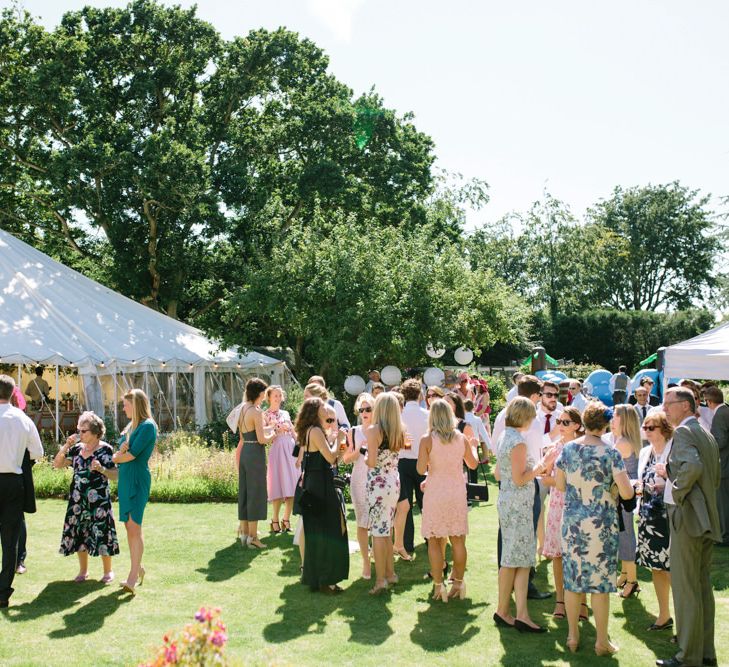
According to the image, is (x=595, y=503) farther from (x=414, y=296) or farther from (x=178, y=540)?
(x=414, y=296)

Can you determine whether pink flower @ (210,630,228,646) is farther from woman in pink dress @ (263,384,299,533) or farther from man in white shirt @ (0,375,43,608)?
woman in pink dress @ (263,384,299,533)

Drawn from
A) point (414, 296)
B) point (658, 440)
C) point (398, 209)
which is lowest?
point (658, 440)

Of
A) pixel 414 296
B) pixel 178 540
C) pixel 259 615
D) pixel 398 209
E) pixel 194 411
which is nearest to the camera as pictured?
pixel 259 615

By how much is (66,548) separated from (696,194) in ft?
180

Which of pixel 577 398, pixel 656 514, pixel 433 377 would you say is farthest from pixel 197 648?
pixel 433 377

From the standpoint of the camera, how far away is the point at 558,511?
6.34 m

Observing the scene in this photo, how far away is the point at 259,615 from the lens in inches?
242

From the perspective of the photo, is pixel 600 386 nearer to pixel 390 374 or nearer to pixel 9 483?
pixel 390 374

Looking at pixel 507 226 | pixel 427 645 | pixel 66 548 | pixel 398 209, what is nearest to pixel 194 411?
pixel 398 209

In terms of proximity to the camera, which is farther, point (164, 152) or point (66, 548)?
point (164, 152)

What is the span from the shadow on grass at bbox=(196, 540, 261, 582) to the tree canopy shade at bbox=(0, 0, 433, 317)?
14433mm

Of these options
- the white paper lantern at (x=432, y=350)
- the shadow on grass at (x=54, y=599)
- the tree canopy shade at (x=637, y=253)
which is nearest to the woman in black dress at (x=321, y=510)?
the shadow on grass at (x=54, y=599)

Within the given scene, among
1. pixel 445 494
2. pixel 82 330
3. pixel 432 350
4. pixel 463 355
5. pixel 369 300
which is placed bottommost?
pixel 445 494

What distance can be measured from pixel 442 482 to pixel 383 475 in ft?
2.03
